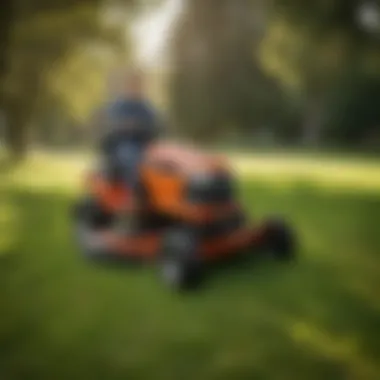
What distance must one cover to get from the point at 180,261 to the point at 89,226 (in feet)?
0.65

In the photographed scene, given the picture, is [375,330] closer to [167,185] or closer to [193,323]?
[193,323]

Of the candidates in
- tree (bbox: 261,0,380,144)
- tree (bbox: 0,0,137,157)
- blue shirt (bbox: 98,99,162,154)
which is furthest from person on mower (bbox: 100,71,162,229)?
tree (bbox: 261,0,380,144)

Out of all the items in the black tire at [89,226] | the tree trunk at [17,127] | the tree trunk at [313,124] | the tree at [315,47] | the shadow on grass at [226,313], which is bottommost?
the shadow on grass at [226,313]

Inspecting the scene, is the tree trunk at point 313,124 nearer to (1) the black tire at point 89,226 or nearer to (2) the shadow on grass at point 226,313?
(2) the shadow on grass at point 226,313

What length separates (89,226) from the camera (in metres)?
1.38

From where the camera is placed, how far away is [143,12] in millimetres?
1380

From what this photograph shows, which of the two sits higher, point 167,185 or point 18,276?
point 167,185

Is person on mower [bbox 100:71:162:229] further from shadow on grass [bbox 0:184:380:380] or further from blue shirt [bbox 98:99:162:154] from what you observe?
shadow on grass [bbox 0:184:380:380]

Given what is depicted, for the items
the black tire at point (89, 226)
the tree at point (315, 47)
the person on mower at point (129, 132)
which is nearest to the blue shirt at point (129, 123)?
the person on mower at point (129, 132)

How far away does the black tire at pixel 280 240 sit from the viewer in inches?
51.8

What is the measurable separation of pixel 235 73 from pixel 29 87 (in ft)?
1.33

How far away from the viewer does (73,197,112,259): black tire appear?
1.37m

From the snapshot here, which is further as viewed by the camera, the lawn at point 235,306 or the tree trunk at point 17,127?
the tree trunk at point 17,127

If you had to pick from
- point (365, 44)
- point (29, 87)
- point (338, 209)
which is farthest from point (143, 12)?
point (338, 209)
